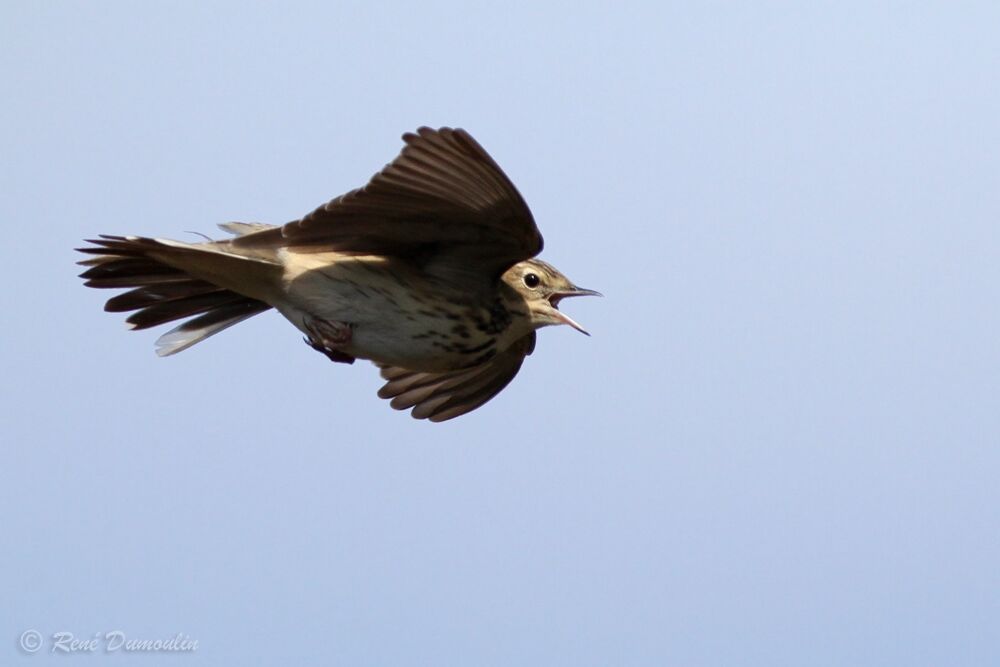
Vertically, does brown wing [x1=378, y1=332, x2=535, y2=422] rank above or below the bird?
below

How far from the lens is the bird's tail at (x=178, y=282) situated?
789 cm

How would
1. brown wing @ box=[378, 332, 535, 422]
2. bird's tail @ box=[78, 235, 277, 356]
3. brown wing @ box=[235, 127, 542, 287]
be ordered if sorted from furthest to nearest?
brown wing @ box=[378, 332, 535, 422] < bird's tail @ box=[78, 235, 277, 356] < brown wing @ box=[235, 127, 542, 287]

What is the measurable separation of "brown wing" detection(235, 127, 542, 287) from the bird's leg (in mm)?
368

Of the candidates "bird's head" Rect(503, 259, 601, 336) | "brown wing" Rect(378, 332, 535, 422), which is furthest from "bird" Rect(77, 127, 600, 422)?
"brown wing" Rect(378, 332, 535, 422)

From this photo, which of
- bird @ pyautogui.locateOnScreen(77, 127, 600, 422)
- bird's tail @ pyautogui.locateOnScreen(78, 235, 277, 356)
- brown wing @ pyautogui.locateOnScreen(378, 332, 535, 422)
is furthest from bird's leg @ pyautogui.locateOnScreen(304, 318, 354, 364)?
brown wing @ pyautogui.locateOnScreen(378, 332, 535, 422)

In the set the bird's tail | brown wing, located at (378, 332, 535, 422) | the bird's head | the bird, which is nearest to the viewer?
the bird

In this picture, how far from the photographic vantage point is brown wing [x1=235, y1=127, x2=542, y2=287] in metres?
7.14

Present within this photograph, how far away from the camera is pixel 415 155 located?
7121 mm

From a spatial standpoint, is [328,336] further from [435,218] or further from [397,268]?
[435,218]

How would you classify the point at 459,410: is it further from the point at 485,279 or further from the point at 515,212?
the point at 515,212

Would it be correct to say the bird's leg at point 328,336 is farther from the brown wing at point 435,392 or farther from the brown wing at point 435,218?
the brown wing at point 435,392

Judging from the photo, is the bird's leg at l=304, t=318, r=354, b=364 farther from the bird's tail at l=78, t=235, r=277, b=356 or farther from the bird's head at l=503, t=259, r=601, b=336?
the bird's head at l=503, t=259, r=601, b=336

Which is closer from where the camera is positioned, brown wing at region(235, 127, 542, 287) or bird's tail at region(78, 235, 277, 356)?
brown wing at region(235, 127, 542, 287)

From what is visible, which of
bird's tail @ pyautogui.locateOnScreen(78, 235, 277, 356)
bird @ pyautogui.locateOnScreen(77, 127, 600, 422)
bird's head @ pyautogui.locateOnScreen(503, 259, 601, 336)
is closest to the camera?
bird @ pyautogui.locateOnScreen(77, 127, 600, 422)
